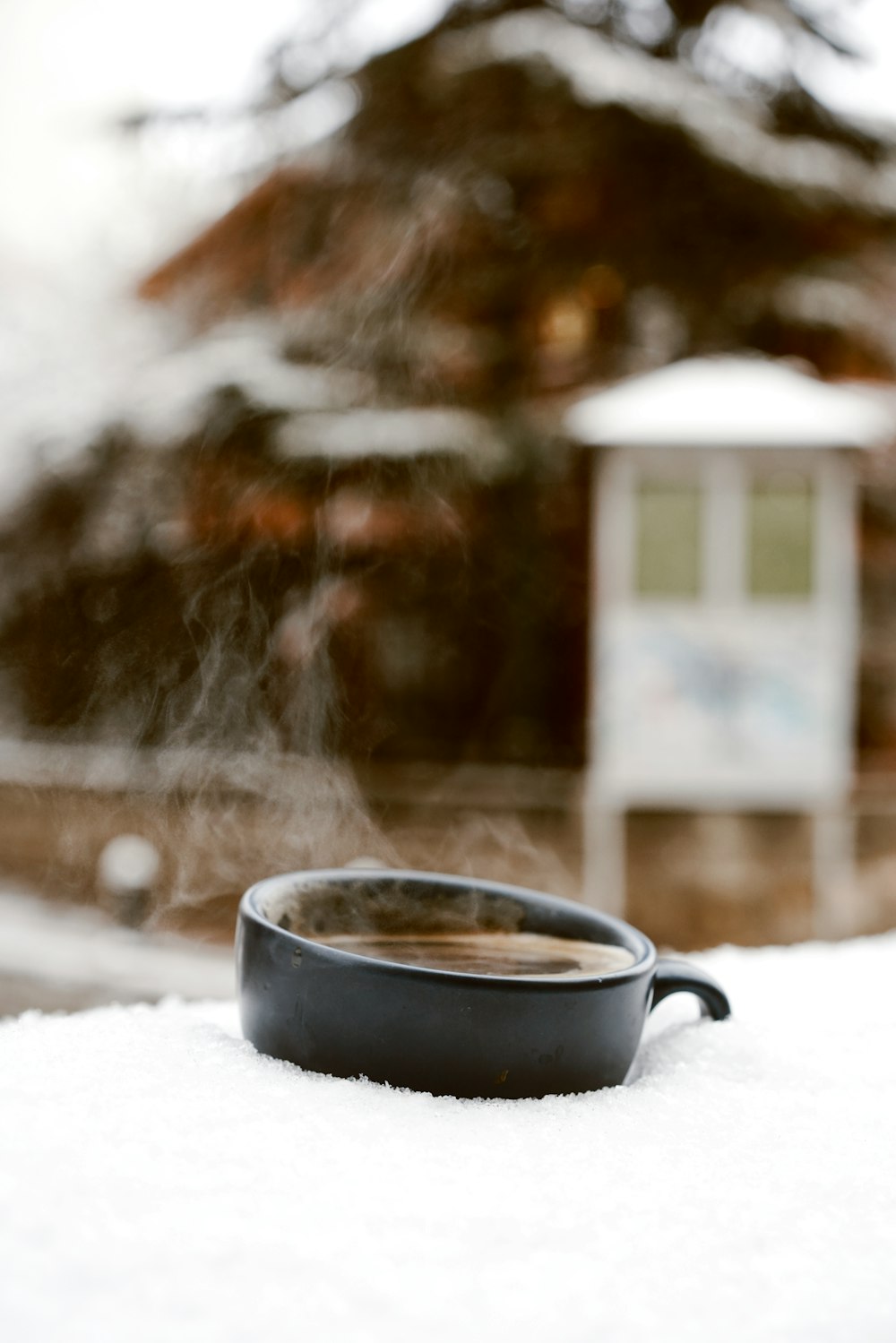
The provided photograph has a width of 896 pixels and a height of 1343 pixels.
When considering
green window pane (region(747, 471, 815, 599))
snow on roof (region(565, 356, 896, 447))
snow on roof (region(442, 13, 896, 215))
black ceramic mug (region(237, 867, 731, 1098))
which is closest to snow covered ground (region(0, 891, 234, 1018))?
black ceramic mug (region(237, 867, 731, 1098))

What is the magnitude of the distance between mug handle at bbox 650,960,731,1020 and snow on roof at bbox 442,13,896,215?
21.9 ft

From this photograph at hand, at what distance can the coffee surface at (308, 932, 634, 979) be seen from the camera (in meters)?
0.73

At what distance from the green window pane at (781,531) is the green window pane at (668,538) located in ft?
1.06

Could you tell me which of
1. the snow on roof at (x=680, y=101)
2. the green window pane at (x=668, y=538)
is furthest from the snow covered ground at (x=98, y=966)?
the snow on roof at (x=680, y=101)

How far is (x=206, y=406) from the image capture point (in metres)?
5.95

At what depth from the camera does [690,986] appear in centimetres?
75

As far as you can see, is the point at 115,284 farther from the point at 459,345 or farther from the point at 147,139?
the point at 459,345

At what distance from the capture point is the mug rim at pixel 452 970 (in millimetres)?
569

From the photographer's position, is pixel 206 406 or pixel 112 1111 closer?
pixel 112 1111

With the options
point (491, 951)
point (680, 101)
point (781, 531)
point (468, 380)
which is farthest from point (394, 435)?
point (491, 951)

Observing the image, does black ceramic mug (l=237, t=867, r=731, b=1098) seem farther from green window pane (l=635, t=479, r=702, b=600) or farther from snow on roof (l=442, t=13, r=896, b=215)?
snow on roof (l=442, t=13, r=896, b=215)

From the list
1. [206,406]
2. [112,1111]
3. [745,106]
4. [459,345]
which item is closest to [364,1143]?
[112,1111]

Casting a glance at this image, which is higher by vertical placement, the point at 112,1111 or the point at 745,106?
the point at 745,106

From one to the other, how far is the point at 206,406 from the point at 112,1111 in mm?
5803
